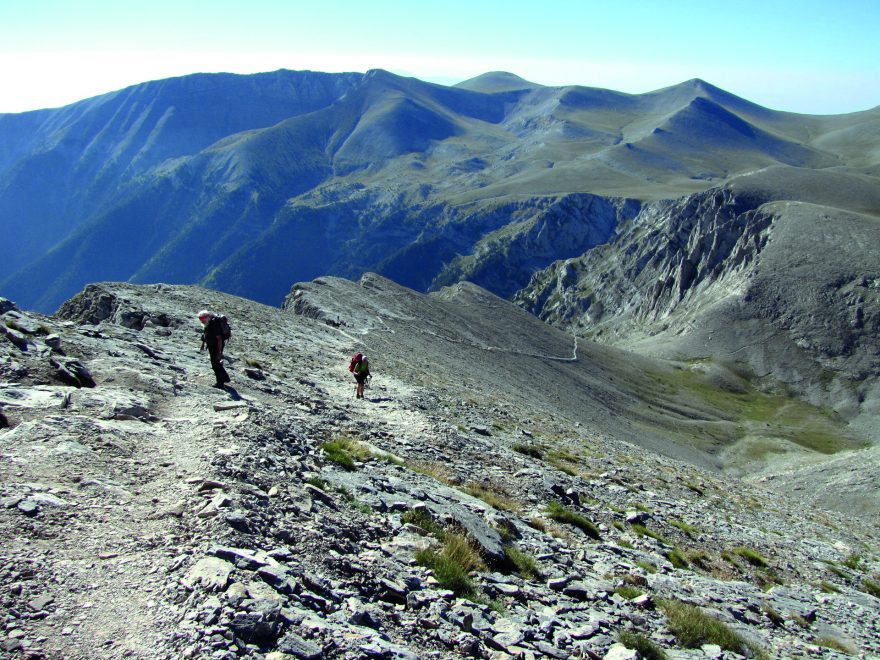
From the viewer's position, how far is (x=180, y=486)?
11242mm

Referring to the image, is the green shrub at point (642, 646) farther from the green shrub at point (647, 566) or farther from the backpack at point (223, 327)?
the backpack at point (223, 327)

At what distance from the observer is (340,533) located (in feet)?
36.0

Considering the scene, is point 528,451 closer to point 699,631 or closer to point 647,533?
point 647,533

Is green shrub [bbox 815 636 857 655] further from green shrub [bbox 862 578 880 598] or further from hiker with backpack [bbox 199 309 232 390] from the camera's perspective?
hiker with backpack [bbox 199 309 232 390]

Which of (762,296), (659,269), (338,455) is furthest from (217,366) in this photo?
(659,269)

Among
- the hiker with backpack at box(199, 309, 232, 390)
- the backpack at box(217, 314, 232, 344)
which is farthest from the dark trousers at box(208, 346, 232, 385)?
the backpack at box(217, 314, 232, 344)

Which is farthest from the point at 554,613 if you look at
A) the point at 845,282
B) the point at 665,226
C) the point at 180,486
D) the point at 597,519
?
the point at 665,226

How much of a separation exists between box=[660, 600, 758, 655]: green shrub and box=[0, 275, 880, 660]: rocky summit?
0.05m

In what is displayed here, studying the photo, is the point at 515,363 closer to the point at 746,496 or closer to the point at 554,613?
the point at 746,496

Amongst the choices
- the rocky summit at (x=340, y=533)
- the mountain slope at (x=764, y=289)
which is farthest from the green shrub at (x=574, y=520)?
the mountain slope at (x=764, y=289)

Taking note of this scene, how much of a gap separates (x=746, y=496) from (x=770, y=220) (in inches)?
4428

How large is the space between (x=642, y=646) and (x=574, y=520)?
687 centimetres

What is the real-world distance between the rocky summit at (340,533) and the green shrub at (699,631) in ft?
0.17

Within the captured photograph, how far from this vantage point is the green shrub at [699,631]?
37.7 ft
